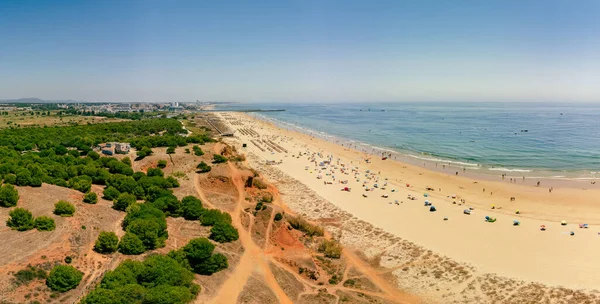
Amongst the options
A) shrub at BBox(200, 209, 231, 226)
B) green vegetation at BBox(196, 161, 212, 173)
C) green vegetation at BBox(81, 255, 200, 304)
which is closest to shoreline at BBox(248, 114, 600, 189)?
green vegetation at BBox(196, 161, 212, 173)

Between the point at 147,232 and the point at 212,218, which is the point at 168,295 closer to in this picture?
the point at 147,232

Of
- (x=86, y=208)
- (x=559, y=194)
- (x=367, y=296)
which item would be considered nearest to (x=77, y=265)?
(x=86, y=208)

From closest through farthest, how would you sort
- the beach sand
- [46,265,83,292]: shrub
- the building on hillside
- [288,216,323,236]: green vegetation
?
[46,265,83,292]: shrub < the beach sand < [288,216,323,236]: green vegetation < the building on hillside

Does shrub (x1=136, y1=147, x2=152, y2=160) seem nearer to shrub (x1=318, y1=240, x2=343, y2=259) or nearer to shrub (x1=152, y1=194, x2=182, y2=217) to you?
shrub (x1=152, y1=194, x2=182, y2=217)

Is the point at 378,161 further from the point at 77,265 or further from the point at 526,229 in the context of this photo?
the point at 77,265

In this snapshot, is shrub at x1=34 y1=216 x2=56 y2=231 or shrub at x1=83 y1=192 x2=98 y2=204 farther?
shrub at x1=83 y1=192 x2=98 y2=204

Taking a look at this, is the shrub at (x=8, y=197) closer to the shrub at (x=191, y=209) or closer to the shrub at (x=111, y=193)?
the shrub at (x=111, y=193)

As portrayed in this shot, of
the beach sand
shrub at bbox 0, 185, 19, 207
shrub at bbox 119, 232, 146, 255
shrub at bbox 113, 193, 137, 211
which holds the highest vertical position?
shrub at bbox 0, 185, 19, 207

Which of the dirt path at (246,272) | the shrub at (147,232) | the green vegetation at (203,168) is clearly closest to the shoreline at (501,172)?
the green vegetation at (203,168)

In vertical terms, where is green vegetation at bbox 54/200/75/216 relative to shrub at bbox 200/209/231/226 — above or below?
above
